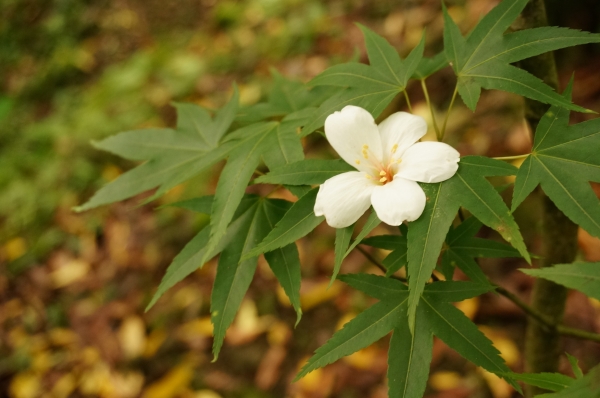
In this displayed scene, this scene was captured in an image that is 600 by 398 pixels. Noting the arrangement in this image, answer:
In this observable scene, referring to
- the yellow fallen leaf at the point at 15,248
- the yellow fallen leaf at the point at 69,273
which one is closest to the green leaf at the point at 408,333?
the yellow fallen leaf at the point at 69,273

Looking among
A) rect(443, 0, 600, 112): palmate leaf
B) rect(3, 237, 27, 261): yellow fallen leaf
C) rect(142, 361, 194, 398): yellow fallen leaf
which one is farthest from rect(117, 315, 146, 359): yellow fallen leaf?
rect(443, 0, 600, 112): palmate leaf

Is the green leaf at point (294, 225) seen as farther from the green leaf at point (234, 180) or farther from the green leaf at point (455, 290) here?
the green leaf at point (455, 290)

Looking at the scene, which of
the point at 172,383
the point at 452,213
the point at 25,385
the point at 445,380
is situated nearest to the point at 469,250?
the point at 452,213

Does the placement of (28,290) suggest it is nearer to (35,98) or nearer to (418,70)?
(35,98)

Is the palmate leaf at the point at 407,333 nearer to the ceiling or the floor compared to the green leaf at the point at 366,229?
nearer to the floor

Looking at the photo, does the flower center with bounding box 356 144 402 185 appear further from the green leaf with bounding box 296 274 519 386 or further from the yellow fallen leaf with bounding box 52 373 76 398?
the yellow fallen leaf with bounding box 52 373 76 398

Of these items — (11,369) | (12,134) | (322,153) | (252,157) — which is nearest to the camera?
(252,157)

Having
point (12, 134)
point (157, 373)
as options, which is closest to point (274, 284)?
point (157, 373)
